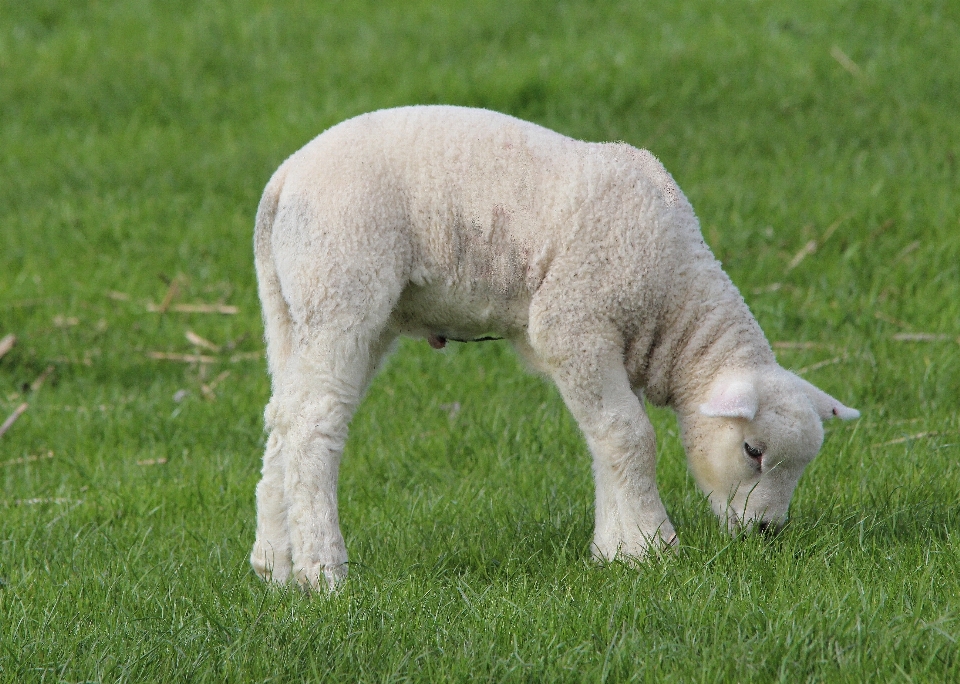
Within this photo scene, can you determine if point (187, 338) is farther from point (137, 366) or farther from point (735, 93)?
point (735, 93)

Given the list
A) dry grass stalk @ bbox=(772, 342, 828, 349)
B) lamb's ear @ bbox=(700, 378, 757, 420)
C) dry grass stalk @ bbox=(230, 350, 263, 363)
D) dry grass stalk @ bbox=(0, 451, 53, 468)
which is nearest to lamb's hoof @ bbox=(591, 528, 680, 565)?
lamb's ear @ bbox=(700, 378, 757, 420)

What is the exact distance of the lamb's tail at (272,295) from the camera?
13.8 ft

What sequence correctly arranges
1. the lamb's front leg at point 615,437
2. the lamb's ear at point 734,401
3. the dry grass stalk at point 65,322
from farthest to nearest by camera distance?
the dry grass stalk at point 65,322 < the lamb's front leg at point 615,437 < the lamb's ear at point 734,401

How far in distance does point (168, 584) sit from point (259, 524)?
35 centimetres

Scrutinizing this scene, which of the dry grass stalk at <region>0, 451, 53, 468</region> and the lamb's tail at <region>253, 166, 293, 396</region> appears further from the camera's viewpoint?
the dry grass stalk at <region>0, 451, 53, 468</region>

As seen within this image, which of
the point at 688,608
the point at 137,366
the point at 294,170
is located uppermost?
the point at 294,170

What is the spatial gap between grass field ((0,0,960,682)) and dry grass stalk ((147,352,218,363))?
0.14ft

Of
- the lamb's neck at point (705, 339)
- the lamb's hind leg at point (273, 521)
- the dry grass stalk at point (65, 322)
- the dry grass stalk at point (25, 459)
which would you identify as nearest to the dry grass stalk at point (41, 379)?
the dry grass stalk at point (65, 322)

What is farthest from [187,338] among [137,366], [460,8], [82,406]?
[460,8]

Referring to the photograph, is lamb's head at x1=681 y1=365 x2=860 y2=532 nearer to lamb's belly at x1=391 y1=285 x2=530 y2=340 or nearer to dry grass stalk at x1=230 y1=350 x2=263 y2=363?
lamb's belly at x1=391 y1=285 x2=530 y2=340

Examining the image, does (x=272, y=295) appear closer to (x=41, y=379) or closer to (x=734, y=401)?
(x=734, y=401)

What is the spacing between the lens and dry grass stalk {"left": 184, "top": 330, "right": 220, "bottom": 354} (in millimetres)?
6984

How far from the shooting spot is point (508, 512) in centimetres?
442

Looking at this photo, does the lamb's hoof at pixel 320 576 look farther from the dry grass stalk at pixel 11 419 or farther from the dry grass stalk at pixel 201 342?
the dry grass stalk at pixel 201 342
